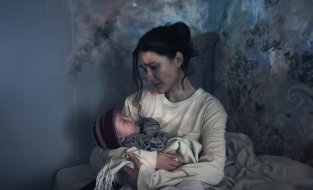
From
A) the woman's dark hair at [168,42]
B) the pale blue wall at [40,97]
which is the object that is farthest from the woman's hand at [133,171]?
the pale blue wall at [40,97]

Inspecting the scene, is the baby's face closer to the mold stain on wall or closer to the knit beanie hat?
the knit beanie hat

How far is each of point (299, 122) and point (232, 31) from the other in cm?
75

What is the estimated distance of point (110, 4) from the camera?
2.08m

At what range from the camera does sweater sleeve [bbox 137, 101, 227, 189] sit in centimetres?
141

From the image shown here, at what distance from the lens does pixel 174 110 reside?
1722 millimetres

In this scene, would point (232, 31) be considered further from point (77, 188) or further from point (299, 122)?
point (77, 188)

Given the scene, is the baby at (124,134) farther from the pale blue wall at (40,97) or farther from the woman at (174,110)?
the pale blue wall at (40,97)

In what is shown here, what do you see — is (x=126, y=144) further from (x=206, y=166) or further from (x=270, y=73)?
(x=270, y=73)

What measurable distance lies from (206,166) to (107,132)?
17.1 inches

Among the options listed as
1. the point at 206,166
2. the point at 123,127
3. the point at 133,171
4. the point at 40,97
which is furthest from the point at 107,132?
the point at 40,97

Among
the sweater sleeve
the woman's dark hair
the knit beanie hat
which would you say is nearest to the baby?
the knit beanie hat

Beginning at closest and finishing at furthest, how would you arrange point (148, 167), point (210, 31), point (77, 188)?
1. point (148, 167)
2. point (77, 188)
3. point (210, 31)

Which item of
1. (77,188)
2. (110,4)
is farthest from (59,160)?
(110,4)

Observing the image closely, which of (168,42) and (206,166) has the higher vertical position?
(168,42)
